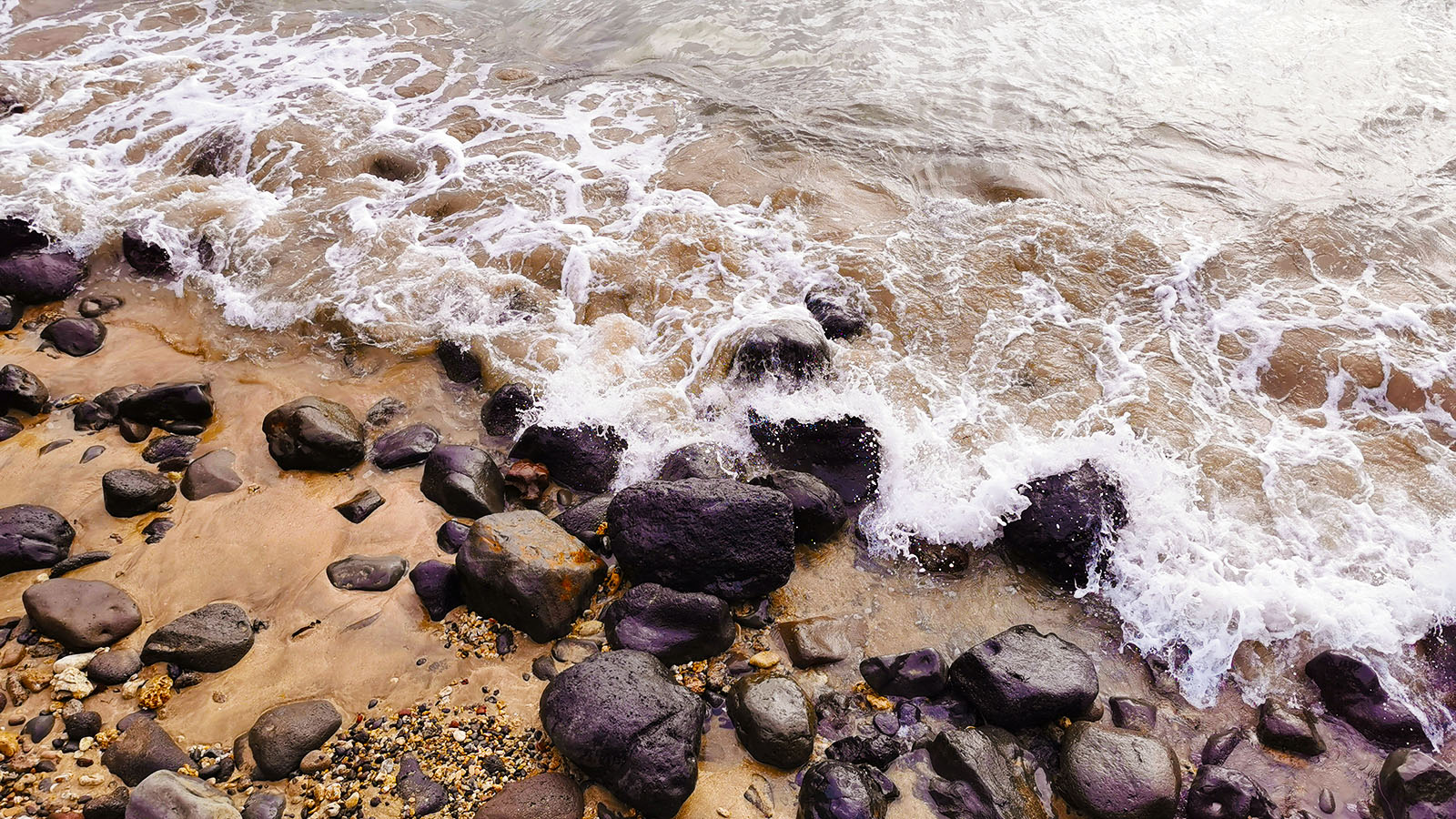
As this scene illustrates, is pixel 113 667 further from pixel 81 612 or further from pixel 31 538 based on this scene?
pixel 31 538

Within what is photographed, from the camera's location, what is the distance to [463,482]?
190 inches

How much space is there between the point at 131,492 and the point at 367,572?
1.64 meters

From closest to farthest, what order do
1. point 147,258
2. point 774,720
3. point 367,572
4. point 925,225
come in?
point 774,720, point 367,572, point 147,258, point 925,225

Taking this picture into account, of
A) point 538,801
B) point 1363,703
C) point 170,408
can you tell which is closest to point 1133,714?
point 1363,703

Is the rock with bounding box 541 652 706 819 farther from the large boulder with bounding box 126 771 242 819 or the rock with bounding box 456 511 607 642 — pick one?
the large boulder with bounding box 126 771 242 819

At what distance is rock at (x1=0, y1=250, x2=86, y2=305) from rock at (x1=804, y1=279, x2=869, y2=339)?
6454 millimetres

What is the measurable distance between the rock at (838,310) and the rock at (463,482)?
2.86 meters

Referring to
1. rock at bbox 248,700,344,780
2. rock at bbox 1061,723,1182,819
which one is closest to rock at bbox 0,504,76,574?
rock at bbox 248,700,344,780

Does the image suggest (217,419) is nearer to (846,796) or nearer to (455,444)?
(455,444)

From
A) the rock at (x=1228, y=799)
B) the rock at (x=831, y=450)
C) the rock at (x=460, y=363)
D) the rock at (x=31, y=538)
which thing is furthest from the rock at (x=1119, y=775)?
the rock at (x=31, y=538)

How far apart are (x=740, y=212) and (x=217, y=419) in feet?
16.1

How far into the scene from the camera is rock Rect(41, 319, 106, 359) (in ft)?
19.7

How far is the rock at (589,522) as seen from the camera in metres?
4.66

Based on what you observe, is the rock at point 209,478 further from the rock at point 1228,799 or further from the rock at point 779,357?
the rock at point 1228,799
